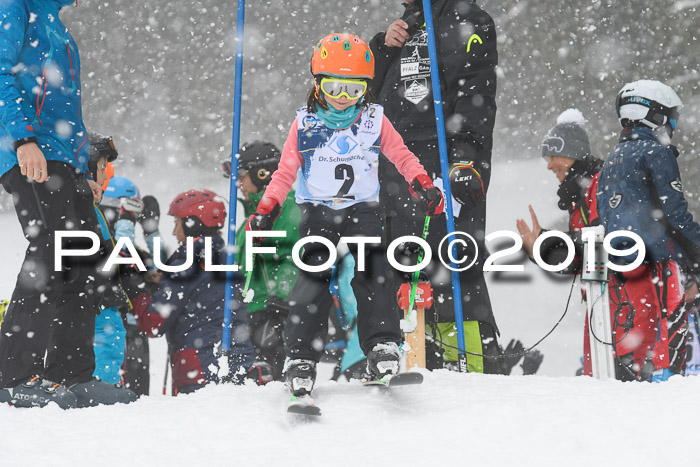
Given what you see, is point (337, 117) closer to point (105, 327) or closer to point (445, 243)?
point (445, 243)

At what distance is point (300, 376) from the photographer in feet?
9.04

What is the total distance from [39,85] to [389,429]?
6.65 ft

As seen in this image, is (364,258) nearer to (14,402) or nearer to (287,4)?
(14,402)

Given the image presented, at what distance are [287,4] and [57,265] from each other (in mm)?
12977

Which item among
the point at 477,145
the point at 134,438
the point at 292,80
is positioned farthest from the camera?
the point at 292,80

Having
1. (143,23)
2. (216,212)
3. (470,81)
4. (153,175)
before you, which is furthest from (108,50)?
(470,81)

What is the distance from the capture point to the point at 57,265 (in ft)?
9.54

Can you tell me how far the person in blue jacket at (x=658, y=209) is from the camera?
3.89 meters

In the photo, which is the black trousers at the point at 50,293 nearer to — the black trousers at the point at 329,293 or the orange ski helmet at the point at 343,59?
the black trousers at the point at 329,293

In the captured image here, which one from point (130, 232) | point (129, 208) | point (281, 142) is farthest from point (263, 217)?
point (281, 142)

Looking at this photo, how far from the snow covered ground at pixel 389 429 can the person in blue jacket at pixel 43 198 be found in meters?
0.22

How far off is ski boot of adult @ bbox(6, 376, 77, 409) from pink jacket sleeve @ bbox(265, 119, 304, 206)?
116cm

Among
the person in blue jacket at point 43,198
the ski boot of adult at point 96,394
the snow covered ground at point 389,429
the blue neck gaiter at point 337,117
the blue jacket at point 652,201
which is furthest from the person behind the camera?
the blue jacket at point 652,201

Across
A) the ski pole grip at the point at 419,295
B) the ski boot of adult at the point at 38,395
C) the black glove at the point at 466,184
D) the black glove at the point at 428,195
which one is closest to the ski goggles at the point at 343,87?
A: the black glove at the point at 428,195
